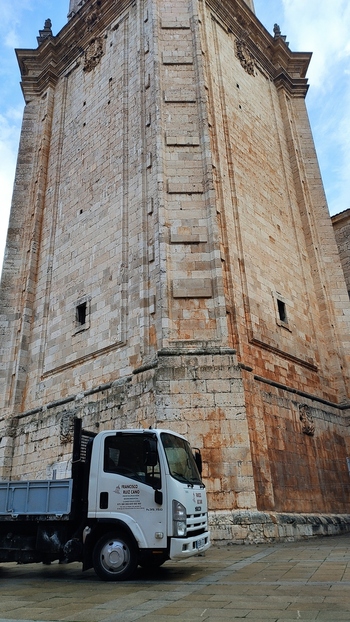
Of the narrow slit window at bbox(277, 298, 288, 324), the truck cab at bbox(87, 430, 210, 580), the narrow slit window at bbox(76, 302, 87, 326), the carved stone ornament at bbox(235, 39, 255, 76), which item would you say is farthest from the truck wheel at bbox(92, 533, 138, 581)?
the carved stone ornament at bbox(235, 39, 255, 76)

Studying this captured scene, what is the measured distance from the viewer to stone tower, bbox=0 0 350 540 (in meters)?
11.1

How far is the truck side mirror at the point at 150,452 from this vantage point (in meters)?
6.14

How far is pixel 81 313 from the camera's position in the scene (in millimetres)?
14719

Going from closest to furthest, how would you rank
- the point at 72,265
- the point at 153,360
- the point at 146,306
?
1. the point at 153,360
2. the point at 146,306
3. the point at 72,265

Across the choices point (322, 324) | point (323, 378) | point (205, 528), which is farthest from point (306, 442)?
point (205, 528)

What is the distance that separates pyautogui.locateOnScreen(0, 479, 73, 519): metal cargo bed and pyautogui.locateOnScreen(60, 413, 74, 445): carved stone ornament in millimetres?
5883

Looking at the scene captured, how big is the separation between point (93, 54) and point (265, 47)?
7.43 meters

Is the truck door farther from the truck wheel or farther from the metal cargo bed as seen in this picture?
the metal cargo bed

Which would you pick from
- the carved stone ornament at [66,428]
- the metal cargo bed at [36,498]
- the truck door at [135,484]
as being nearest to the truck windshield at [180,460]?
the truck door at [135,484]

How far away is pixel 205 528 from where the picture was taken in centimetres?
677

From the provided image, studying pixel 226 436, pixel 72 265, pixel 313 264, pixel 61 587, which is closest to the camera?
pixel 61 587

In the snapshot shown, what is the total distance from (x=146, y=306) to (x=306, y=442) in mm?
5647

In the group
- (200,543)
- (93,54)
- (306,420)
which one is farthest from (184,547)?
(93,54)

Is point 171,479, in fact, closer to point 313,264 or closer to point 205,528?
point 205,528
